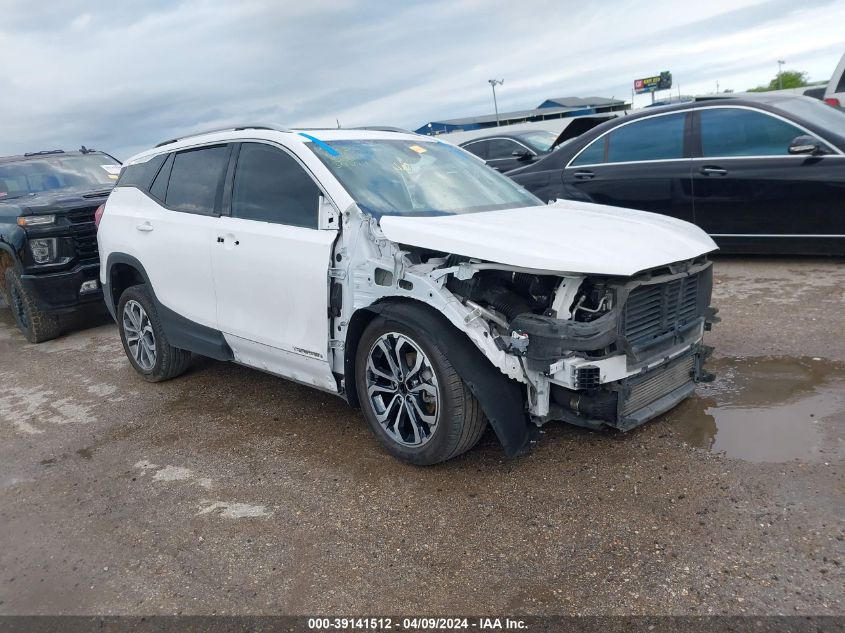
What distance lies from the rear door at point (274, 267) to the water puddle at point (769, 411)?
7.01 ft

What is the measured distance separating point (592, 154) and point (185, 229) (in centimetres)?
463

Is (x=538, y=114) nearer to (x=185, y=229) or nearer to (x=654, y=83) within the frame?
(x=654, y=83)

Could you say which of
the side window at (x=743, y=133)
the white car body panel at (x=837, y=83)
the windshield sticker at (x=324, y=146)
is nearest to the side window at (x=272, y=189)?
the windshield sticker at (x=324, y=146)

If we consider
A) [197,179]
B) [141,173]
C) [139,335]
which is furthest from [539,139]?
[139,335]

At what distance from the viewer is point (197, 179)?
4836 mm

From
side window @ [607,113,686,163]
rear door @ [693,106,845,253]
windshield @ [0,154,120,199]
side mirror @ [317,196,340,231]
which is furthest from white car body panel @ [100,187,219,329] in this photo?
rear door @ [693,106,845,253]

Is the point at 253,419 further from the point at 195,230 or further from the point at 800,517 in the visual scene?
the point at 800,517

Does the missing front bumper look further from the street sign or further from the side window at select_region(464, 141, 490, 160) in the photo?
the street sign

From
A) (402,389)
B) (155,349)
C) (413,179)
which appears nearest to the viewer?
(402,389)

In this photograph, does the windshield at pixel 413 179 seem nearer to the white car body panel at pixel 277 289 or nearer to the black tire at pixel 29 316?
the white car body panel at pixel 277 289

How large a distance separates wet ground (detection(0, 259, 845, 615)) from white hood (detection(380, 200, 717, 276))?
3.48ft

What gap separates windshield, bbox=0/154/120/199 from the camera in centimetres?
857

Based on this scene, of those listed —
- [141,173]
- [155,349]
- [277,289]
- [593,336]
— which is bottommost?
[155,349]

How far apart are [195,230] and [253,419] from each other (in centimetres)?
135
